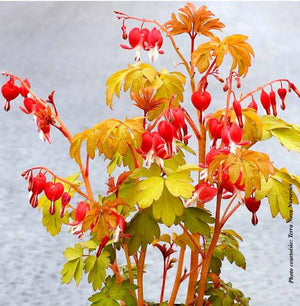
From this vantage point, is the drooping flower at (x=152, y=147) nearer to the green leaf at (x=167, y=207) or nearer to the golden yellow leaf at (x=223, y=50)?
the green leaf at (x=167, y=207)

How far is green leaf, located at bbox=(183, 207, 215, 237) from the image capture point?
1.18m

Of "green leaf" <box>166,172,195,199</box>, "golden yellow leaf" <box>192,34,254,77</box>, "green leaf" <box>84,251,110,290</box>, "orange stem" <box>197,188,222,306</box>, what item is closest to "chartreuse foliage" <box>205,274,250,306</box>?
"orange stem" <box>197,188,222,306</box>

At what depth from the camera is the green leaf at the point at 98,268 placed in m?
1.28

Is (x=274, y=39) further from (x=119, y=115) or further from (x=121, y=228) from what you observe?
(x=121, y=228)

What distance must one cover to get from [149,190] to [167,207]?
44 millimetres

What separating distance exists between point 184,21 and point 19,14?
3668mm

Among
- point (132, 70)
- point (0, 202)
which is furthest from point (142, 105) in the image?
point (0, 202)

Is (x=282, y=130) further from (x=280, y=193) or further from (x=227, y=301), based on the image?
(x=227, y=301)

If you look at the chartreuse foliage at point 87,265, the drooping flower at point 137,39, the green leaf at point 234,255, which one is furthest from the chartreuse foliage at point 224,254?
the drooping flower at point 137,39

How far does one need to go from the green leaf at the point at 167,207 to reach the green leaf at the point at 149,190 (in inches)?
0.7

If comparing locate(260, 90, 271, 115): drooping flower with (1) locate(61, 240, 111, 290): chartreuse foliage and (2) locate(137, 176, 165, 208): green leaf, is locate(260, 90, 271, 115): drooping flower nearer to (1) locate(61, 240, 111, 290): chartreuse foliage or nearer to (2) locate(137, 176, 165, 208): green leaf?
(2) locate(137, 176, 165, 208): green leaf

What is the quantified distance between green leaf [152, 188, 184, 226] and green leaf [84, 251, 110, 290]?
8.3 inches

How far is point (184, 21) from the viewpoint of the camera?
1.28m

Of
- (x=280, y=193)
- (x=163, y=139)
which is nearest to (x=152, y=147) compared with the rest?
(x=163, y=139)
